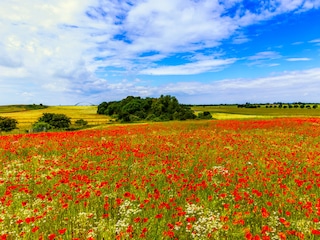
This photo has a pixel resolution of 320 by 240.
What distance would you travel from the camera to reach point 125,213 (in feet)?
19.7

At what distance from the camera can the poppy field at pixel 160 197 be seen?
518 cm

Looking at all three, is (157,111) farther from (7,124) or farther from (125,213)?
(125,213)

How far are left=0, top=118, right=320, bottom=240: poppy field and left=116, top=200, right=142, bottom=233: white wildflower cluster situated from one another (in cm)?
3

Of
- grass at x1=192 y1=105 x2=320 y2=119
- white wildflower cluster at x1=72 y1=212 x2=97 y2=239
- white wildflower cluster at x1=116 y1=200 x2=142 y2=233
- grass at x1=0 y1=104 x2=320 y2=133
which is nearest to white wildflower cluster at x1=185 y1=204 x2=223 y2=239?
white wildflower cluster at x1=116 y1=200 x2=142 y2=233

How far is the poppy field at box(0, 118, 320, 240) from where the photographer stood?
5184 mm

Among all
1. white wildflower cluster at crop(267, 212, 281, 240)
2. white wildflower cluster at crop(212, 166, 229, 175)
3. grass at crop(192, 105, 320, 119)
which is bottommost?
grass at crop(192, 105, 320, 119)

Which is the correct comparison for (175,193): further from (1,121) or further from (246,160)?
(1,121)

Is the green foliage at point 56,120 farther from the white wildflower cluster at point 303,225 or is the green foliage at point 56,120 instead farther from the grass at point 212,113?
the white wildflower cluster at point 303,225

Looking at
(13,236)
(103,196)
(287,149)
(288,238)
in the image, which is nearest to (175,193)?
(103,196)

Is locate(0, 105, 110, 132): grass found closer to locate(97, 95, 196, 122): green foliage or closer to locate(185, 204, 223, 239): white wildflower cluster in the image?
locate(97, 95, 196, 122): green foliage

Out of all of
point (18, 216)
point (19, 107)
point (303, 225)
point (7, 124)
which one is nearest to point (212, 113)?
point (7, 124)

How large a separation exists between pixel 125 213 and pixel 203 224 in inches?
75.9

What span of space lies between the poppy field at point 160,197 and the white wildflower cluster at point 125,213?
0.03 meters

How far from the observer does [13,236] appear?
513cm
